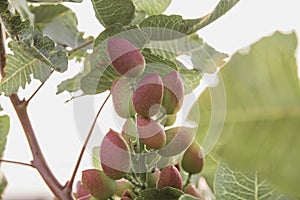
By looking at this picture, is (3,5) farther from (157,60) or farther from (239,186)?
(239,186)

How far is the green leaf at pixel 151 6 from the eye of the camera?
2.28ft

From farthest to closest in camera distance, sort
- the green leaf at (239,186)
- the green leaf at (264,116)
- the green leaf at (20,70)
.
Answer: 1. the green leaf at (20,70)
2. the green leaf at (239,186)
3. the green leaf at (264,116)

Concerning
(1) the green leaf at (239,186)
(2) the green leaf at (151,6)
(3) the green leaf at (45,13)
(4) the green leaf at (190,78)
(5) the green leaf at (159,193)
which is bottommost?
(5) the green leaf at (159,193)

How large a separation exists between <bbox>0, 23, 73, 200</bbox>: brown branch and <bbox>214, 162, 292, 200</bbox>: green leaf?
20cm

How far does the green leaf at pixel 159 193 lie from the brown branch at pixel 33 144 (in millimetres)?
121

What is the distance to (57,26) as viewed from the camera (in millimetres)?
809

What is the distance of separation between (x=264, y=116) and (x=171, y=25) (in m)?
0.36

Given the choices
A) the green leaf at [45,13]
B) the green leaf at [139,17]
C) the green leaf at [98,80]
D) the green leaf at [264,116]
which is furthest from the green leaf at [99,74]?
the green leaf at [264,116]

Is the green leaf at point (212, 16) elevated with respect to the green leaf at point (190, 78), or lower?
elevated

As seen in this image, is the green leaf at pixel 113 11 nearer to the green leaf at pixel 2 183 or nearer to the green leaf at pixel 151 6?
the green leaf at pixel 151 6

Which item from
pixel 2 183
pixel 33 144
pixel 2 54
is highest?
pixel 2 54

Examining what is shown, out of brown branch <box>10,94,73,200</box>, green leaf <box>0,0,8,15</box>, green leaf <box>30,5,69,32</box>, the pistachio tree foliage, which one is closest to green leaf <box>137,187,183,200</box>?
the pistachio tree foliage

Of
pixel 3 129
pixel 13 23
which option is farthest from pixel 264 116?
pixel 3 129

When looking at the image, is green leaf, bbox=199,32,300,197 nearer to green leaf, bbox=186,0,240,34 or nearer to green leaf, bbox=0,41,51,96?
green leaf, bbox=186,0,240,34
